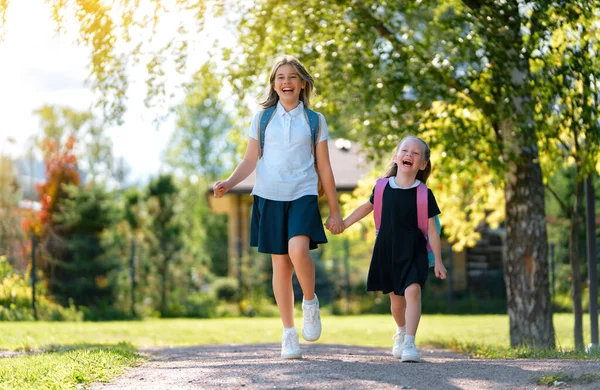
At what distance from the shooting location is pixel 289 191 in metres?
5.66

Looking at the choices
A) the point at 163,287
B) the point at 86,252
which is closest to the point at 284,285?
the point at 86,252

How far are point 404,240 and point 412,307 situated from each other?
1.49ft

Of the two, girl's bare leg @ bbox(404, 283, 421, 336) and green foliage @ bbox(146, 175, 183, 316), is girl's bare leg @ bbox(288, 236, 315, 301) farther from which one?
green foliage @ bbox(146, 175, 183, 316)

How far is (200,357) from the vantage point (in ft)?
22.0

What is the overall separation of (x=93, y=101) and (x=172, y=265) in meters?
8.34

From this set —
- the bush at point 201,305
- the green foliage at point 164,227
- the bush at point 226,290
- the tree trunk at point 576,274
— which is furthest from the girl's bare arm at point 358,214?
the bush at point 226,290

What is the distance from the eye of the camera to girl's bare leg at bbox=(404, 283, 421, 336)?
558 cm

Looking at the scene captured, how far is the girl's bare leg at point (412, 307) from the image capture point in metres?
5.58

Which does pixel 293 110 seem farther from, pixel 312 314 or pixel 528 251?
pixel 528 251

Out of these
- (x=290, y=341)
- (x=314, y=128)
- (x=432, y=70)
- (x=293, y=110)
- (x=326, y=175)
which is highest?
(x=432, y=70)

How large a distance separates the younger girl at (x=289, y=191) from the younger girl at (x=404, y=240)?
1.14 ft

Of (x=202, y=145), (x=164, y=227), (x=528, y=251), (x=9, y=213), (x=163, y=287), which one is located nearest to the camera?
(x=528, y=251)

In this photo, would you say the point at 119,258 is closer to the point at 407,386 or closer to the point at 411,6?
the point at 411,6

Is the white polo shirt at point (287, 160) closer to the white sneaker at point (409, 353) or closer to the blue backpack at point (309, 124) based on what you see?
the blue backpack at point (309, 124)
